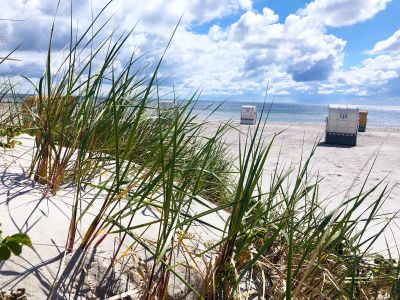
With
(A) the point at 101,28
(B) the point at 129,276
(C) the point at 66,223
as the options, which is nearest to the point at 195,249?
(B) the point at 129,276

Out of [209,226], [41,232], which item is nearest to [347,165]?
[209,226]

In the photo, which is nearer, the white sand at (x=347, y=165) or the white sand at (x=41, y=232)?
the white sand at (x=41, y=232)

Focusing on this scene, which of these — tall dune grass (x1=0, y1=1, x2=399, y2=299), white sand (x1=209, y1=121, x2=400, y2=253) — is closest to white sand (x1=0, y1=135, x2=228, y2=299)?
tall dune grass (x1=0, y1=1, x2=399, y2=299)

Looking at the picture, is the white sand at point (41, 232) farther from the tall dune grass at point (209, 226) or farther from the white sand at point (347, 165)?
the white sand at point (347, 165)

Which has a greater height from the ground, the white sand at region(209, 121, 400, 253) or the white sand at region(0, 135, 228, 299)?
the white sand at region(0, 135, 228, 299)

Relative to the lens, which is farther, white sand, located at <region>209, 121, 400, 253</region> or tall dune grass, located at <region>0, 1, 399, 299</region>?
white sand, located at <region>209, 121, 400, 253</region>

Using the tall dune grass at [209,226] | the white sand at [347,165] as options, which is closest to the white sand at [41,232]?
the tall dune grass at [209,226]

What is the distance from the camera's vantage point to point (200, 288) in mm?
1321

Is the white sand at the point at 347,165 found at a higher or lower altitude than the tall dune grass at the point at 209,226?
lower

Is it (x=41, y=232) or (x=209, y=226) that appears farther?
(x=209, y=226)

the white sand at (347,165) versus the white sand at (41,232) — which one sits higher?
the white sand at (41,232)

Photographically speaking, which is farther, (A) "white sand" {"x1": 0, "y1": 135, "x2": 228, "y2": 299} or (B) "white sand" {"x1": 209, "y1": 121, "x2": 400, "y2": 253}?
(B) "white sand" {"x1": 209, "y1": 121, "x2": 400, "y2": 253}

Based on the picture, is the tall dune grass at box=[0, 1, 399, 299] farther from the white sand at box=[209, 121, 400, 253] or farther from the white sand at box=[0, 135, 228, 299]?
the white sand at box=[209, 121, 400, 253]

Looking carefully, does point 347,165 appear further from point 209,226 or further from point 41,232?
point 41,232
